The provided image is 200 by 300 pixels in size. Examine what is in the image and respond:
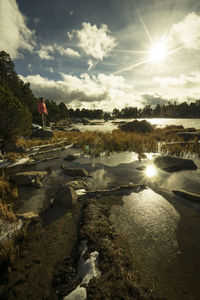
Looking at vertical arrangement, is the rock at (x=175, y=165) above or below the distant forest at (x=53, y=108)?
below

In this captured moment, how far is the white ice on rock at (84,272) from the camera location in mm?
2037

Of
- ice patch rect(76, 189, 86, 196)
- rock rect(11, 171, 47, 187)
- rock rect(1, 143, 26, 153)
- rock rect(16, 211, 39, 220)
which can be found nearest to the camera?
rock rect(16, 211, 39, 220)

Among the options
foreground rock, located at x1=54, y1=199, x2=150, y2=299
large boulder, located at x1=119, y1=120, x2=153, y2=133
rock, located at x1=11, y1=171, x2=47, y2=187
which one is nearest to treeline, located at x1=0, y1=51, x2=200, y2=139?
rock, located at x1=11, y1=171, x2=47, y2=187

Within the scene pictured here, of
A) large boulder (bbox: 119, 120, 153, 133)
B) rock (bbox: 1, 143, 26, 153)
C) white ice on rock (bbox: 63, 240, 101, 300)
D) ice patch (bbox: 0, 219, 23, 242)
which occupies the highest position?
A: large boulder (bbox: 119, 120, 153, 133)

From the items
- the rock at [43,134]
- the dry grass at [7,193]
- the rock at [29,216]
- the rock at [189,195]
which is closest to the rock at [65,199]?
the rock at [29,216]

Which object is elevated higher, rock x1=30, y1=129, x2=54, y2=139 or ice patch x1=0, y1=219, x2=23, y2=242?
rock x1=30, y1=129, x2=54, y2=139

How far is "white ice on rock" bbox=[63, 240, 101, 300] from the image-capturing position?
204cm

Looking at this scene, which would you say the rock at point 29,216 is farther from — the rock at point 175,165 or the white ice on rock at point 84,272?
the rock at point 175,165

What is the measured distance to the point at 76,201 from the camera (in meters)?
4.72

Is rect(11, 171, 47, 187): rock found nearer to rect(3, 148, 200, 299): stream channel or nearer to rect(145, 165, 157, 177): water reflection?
rect(3, 148, 200, 299): stream channel

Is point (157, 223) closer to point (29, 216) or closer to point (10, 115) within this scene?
point (29, 216)

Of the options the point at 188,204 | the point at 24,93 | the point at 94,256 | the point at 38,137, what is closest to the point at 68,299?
the point at 94,256

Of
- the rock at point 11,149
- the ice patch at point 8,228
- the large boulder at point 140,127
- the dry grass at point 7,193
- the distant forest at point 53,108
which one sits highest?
the distant forest at point 53,108

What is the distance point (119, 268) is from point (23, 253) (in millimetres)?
2085
